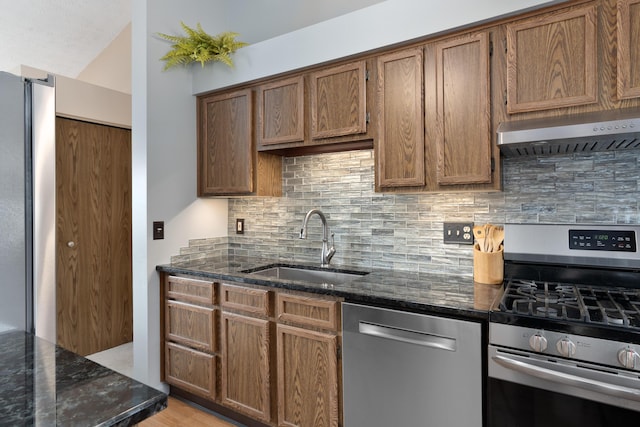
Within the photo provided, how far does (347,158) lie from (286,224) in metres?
0.68

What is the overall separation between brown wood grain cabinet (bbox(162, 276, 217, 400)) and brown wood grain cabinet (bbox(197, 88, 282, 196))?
0.71m

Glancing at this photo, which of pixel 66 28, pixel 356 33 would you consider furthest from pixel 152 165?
pixel 66 28

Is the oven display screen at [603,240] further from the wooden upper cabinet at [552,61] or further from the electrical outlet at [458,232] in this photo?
the wooden upper cabinet at [552,61]

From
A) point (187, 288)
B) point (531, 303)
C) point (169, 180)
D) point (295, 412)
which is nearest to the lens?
point (531, 303)

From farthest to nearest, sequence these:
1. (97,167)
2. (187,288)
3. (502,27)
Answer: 1. (97,167)
2. (187,288)
3. (502,27)

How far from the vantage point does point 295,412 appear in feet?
6.35

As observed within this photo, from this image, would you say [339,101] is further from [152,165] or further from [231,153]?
[152,165]

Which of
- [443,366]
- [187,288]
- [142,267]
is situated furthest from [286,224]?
[443,366]

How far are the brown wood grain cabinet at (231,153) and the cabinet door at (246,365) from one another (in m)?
0.91

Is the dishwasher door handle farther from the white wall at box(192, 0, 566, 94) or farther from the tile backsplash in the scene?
the white wall at box(192, 0, 566, 94)

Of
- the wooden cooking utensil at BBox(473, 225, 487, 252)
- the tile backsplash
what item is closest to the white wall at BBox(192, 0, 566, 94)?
the tile backsplash

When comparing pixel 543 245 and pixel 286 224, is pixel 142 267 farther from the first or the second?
pixel 543 245

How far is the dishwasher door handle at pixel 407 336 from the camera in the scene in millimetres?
1503

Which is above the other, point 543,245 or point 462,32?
point 462,32
